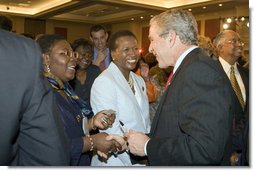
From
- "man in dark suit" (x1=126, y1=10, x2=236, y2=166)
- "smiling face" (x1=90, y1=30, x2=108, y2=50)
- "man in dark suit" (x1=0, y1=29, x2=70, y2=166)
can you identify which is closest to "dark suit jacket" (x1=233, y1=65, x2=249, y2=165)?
"man in dark suit" (x1=126, y1=10, x2=236, y2=166)

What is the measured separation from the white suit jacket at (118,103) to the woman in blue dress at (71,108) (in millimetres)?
109

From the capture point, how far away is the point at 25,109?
2.79 feet

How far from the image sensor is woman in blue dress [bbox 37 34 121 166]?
1747 millimetres

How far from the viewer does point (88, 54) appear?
124 inches

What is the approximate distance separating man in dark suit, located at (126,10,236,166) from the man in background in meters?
1.97

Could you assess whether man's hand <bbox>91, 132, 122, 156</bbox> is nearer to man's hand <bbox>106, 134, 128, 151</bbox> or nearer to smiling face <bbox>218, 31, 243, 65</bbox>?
man's hand <bbox>106, 134, 128, 151</bbox>

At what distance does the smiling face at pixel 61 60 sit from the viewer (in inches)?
74.5

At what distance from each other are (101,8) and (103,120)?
1064cm

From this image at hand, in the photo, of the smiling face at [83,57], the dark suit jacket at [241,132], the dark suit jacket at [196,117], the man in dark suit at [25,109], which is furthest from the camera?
the smiling face at [83,57]

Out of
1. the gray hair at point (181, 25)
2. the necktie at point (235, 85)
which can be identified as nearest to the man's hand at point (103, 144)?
the gray hair at point (181, 25)

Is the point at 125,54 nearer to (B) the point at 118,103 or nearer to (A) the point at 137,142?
(B) the point at 118,103

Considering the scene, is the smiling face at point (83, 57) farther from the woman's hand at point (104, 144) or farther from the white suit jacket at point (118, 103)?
the woman's hand at point (104, 144)

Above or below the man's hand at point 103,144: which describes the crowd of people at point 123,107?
above

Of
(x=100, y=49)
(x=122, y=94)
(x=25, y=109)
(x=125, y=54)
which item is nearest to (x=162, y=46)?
(x=122, y=94)
